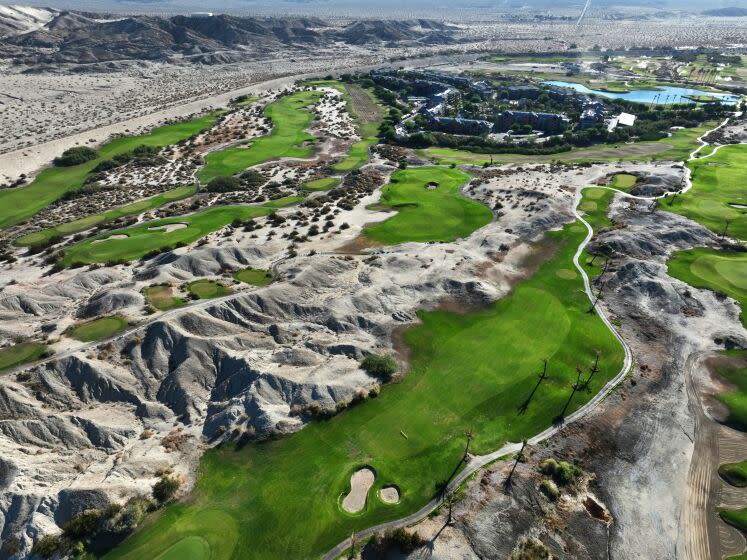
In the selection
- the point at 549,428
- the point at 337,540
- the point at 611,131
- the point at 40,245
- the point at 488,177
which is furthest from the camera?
the point at 611,131

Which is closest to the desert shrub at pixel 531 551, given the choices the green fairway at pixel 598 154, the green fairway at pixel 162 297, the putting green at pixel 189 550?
the putting green at pixel 189 550

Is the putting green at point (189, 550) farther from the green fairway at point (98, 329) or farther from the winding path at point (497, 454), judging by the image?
the green fairway at point (98, 329)

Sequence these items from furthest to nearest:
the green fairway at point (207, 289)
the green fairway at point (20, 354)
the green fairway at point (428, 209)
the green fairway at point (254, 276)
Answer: the green fairway at point (428, 209) → the green fairway at point (254, 276) → the green fairway at point (207, 289) → the green fairway at point (20, 354)

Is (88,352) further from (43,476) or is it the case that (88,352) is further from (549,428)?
(549,428)

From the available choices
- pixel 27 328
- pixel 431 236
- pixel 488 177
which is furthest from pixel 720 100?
pixel 27 328

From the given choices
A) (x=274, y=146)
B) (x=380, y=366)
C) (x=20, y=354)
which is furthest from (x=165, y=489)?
(x=274, y=146)
